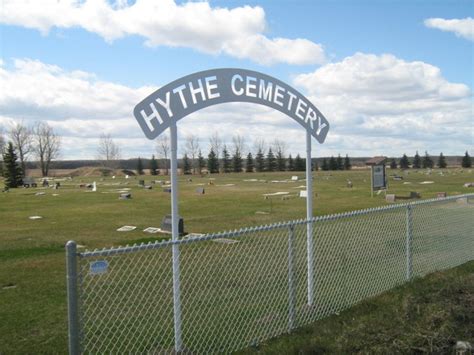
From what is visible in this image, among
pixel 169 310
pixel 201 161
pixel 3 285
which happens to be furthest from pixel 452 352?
pixel 201 161

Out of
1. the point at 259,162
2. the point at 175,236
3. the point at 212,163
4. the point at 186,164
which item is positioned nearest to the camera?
the point at 175,236

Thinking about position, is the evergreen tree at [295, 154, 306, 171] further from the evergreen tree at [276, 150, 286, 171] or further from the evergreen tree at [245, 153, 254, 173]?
the evergreen tree at [245, 153, 254, 173]

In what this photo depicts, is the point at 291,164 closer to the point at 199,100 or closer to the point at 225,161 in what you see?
the point at 225,161

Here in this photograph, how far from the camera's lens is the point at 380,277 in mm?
6758

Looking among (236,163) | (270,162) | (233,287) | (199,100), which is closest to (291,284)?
(233,287)

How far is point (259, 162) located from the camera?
3469 inches

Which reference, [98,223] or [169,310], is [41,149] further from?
[169,310]

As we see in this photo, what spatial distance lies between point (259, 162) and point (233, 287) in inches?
3216

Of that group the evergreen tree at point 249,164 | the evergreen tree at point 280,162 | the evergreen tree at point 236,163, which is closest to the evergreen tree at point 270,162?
the evergreen tree at point 280,162

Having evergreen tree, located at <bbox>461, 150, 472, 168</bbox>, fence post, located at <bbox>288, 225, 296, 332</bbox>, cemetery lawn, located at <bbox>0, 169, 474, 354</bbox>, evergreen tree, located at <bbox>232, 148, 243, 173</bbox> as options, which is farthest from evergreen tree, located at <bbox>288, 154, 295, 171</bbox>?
fence post, located at <bbox>288, 225, 296, 332</bbox>

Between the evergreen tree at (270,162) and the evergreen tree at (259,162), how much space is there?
0.83m

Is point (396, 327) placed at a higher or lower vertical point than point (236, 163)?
lower

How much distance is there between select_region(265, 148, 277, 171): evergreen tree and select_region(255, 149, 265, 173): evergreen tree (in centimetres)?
83

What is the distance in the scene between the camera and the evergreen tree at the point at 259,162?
8775 centimetres
